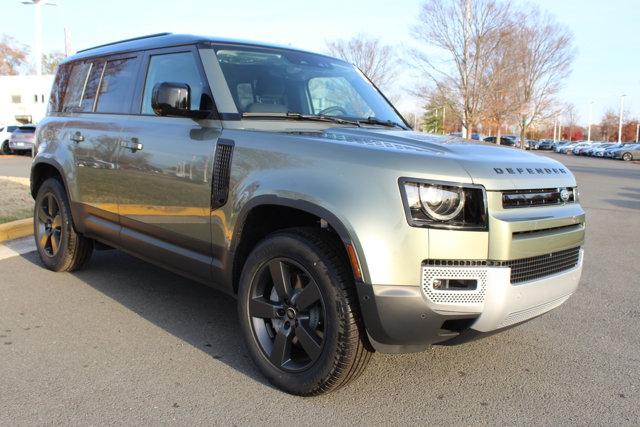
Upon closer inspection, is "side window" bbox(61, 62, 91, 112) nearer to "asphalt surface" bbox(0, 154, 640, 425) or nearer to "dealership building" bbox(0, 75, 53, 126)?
"asphalt surface" bbox(0, 154, 640, 425)

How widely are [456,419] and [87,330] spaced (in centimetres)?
260

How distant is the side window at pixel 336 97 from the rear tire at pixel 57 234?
8.51ft

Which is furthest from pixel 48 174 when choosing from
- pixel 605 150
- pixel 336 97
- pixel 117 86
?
pixel 605 150

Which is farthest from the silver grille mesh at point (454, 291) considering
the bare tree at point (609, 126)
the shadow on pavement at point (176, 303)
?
the bare tree at point (609, 126)

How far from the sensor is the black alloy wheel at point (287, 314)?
2.98 m

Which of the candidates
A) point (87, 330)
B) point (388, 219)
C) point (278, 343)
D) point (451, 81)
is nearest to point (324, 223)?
point (388, 219)

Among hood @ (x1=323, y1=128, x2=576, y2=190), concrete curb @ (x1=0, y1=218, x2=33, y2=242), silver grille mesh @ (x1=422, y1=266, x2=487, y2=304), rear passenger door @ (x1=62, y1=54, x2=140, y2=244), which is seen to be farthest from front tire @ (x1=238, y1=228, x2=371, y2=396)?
concrete curb @ (x1=0, y1=218, x2=33, y2=242)

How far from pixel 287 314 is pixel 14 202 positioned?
Answer: 7.37 metres

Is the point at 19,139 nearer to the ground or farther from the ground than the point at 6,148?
farther from the ground

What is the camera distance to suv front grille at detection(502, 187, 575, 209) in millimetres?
2770

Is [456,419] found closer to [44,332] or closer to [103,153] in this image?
[44,332]

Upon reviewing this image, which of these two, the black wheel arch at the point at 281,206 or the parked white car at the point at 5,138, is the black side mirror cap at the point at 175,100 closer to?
the black wheel arch at the point at 281,206

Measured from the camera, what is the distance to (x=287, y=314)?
10.2ft

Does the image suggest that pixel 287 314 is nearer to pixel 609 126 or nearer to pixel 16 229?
pixel 16 229
